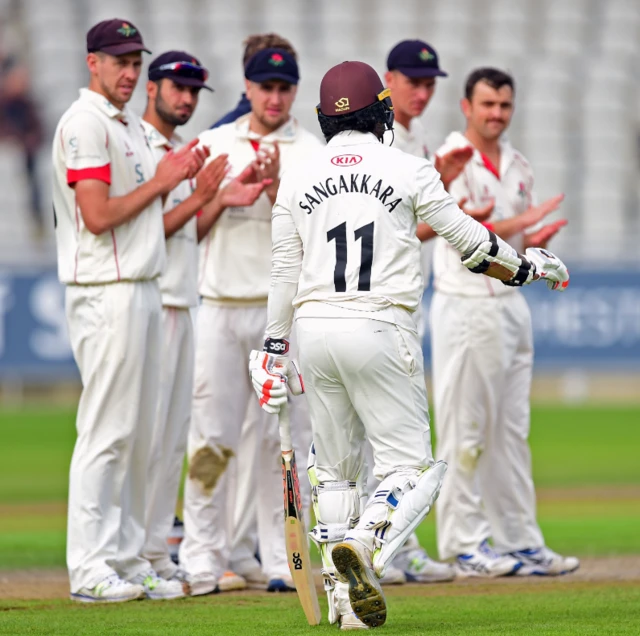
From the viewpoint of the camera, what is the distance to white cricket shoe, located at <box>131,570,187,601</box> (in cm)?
596

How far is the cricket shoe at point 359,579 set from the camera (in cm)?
464

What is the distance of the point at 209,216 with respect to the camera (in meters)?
6.69

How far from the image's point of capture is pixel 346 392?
16.7ft

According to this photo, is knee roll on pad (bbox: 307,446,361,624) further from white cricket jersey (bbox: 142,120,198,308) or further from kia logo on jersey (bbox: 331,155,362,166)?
white cricket jersey (bbox: 142,120,198,308)

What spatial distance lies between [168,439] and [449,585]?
5.39 ft

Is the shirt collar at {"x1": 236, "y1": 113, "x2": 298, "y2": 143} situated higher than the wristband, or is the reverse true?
the shirt collar at {"x1": 236, "y1": 113, "x2": 298, "y2": 143}

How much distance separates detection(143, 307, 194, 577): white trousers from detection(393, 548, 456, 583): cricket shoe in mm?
1294

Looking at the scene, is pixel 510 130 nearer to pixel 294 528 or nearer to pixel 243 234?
pixel 243 234

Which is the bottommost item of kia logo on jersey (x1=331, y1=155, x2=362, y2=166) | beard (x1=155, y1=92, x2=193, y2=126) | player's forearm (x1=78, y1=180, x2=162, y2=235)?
player's forearm (x1=78, y1=180, x2=162, y2=235)

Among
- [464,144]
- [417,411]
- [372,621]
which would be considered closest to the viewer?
[372,621]

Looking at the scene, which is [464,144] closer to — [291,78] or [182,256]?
[291,78]

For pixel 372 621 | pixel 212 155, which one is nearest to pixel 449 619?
pixel 372 621

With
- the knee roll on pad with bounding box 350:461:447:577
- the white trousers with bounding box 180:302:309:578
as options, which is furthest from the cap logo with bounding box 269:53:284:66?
the knee roll on pad with bounding box 350:461:447:577

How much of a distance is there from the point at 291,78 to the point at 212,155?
623 mm
